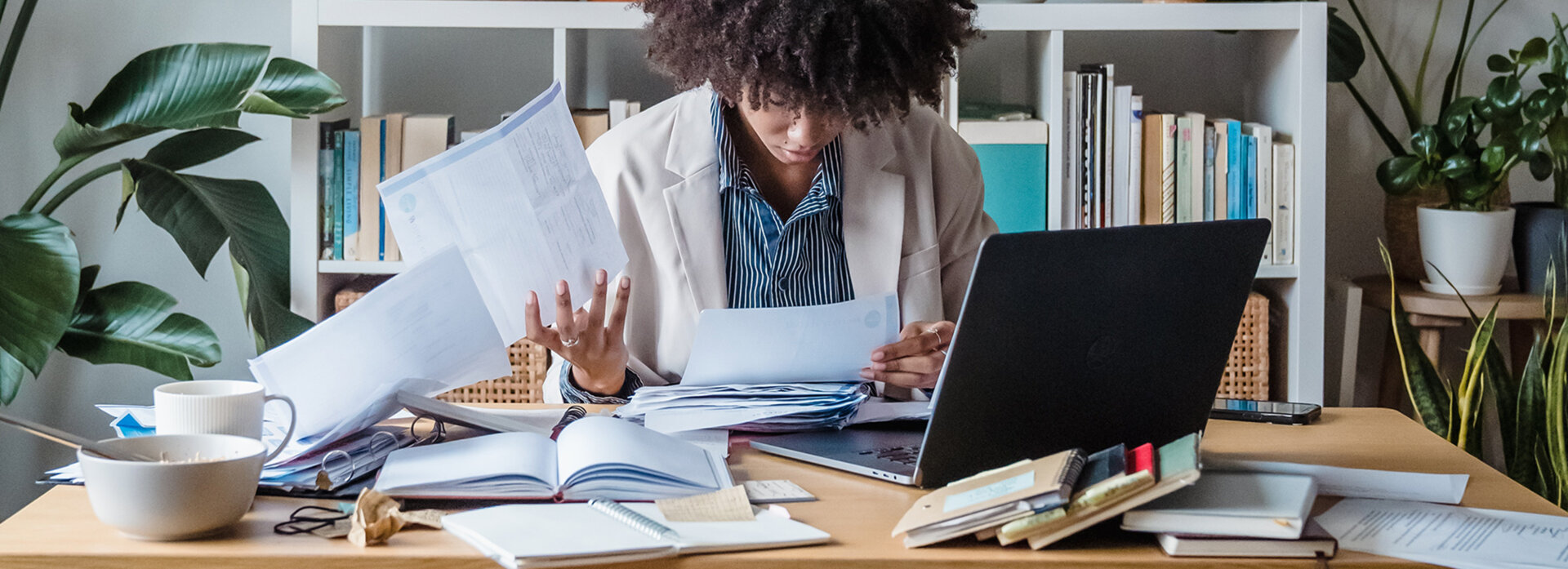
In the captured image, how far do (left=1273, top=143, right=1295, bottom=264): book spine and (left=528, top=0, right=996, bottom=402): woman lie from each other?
78 centimetres

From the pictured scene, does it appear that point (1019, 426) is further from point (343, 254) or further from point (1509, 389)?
point (343, 254)

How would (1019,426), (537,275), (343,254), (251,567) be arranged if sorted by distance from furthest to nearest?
(343,254)
(537,275)
(1019,426)
(251,567)

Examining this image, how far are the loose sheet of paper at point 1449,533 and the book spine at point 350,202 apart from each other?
5.69 feet

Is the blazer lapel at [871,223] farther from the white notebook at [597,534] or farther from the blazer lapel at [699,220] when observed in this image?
the white notebook at [597,534]

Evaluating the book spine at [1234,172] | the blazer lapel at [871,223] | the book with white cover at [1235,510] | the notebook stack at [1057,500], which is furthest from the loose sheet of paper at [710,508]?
the book spine at [1234,172]

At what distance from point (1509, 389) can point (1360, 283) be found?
18.9 inches

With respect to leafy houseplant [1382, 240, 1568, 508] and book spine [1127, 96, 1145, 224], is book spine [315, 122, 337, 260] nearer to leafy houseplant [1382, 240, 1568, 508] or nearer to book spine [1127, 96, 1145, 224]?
book spine [1127, 96, 1145, 224]

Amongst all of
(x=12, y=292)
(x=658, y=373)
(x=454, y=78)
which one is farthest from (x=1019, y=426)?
(x=454, y=78)

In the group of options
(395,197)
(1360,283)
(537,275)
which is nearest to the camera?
(395,197)

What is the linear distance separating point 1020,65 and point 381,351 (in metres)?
1.73

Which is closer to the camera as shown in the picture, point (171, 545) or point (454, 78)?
point (171, 545)

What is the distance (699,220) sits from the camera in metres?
1.50

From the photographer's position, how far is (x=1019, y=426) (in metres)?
0.92

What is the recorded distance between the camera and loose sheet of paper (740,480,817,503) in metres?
0.91
